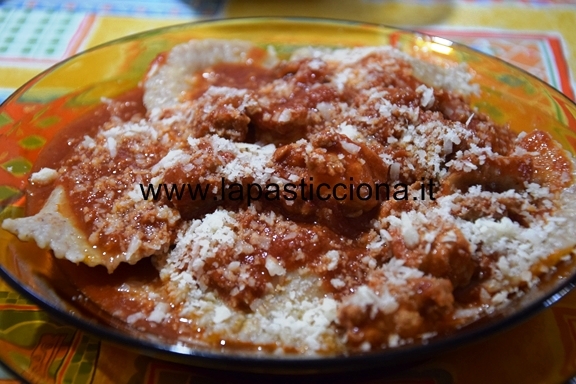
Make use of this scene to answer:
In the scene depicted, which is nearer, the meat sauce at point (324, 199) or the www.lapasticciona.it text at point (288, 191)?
the meat sauce at point (324, 199)

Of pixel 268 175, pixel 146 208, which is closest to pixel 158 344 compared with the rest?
pixel 146 208

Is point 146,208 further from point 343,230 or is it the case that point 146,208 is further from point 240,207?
point 343,230

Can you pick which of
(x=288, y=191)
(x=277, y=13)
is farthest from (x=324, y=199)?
(x=277, y=13)

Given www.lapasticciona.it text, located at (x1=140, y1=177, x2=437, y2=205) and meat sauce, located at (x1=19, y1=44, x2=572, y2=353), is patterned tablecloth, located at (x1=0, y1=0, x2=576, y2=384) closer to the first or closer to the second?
meat sauce, located at (x1=19, y1=44, x2=572, y2=353)

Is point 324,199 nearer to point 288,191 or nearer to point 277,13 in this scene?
point 288,191

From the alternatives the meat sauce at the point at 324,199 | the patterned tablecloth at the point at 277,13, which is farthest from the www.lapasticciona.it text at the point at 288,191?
the patterned tablecloth at the point at 277,13

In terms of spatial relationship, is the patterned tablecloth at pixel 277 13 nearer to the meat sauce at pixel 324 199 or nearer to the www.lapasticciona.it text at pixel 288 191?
the meat sauce at pixel 324 199
